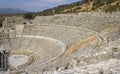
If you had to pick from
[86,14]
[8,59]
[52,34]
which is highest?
[86,14]

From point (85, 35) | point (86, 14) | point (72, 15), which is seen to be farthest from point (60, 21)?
point (85, 35)

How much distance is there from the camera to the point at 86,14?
2173 inches

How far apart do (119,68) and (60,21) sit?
159 feet

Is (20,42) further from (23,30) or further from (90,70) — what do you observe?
(90,70)

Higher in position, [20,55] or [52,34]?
[52,34]

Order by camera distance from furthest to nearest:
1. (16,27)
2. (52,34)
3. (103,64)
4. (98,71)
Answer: (16,27) → (52,34) → (103,64) → (98,71)

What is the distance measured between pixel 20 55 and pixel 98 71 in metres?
42.7

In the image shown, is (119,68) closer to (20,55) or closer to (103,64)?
(103,64)

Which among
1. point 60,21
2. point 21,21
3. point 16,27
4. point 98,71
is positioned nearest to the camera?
point 98,71

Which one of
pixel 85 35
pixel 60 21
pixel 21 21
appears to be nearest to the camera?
pixel 85 35

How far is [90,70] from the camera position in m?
Result: 12.0

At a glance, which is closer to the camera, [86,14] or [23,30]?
[86,14]

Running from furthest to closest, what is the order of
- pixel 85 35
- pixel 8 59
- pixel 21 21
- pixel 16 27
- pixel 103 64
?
pixel 21 21
pixel 16 27
pixel 8 59
pixel 85 35
pixel 103 64

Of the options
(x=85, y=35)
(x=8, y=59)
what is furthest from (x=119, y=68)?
(x=8, y=59)
